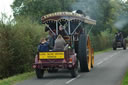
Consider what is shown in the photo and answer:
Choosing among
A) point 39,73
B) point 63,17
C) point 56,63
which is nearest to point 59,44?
point 56,63

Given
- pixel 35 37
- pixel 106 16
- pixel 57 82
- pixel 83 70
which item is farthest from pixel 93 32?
pixel 57 82

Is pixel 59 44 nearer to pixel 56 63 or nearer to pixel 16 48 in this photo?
pixel 56 63

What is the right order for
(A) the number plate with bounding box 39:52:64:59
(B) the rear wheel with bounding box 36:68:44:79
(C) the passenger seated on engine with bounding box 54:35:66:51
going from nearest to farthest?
(A) the number plate with bounding box 39:52:64:59 < (B) the rear wheel with bounding box 36:68:44:79 < (C) the passenger seated on engine with bounding box 54:35:66:51

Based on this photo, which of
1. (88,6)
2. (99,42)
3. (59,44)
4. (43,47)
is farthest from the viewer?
(99,42)

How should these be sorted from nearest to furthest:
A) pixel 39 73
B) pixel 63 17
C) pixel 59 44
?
pixel 39 73 < pixel 59 44 < pixel 63 17

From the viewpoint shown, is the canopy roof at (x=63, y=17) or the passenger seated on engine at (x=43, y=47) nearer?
the passenger seated on engine at (x=43, y=47)

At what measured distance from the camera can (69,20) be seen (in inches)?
655

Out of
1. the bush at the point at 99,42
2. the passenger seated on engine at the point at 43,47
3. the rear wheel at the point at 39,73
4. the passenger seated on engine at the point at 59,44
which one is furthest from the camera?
the bush at the point at 99,42

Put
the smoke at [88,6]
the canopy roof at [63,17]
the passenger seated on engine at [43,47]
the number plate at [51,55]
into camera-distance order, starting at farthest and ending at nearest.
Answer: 1. the smoke at [88,6]
2. the canopy roof at [63,17]
3. the passenger seated on engine at [43,47]
4. the number plate at [51,55]

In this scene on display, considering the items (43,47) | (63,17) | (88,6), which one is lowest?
(43,47)

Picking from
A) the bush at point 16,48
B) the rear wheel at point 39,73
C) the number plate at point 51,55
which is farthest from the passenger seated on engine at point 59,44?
the bush at point 16,48

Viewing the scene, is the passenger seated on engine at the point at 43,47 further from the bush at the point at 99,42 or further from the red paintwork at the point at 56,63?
the bush at the point at 99,42

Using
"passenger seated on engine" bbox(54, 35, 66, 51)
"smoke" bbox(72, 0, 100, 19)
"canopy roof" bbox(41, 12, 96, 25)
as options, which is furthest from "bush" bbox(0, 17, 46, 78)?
"smoke" bbox(72, 0, 100, 19)

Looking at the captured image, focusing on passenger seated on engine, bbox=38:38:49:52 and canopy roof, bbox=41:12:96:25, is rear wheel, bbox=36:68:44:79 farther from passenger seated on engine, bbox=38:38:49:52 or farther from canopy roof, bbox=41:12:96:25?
canopy roof, bbox=41:12:96:25
